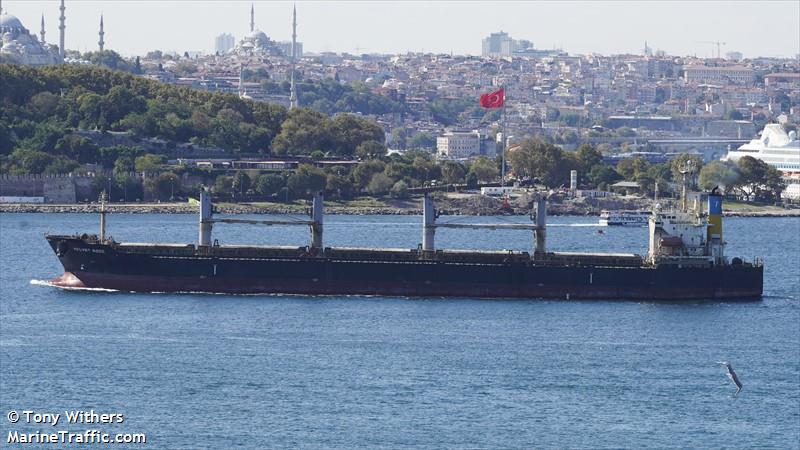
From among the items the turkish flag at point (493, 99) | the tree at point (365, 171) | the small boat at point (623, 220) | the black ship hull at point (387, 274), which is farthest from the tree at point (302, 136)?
the black ship hull at point (387, 274)

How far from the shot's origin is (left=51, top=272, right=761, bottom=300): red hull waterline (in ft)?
A: 197

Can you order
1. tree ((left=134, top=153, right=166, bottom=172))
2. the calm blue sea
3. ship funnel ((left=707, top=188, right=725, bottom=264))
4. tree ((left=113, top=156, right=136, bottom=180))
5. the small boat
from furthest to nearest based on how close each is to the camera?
tree ((left=134, top=153, right=166, bottom=172))
tree ((left=113, top=156, right=136, bottom=180))
the small boat
ship funnel ((left=707, top=188, right=725, bottom=264))
the calm blue sea

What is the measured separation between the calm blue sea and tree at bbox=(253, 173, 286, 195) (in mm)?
45728

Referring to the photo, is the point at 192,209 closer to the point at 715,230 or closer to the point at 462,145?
the point at 715,230

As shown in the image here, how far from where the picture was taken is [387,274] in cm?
6075

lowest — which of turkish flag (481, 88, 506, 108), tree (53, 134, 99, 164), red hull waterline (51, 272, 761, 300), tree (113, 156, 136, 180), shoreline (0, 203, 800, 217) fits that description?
red hull waterline (51, 272, 761, 300)

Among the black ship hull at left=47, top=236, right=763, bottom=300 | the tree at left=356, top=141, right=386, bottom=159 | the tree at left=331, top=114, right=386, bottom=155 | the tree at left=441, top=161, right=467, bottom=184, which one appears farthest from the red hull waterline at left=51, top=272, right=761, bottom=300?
the tree at left=331, top=114, right=386, bottom=155

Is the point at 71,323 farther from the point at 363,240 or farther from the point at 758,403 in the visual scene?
the point at 363,240

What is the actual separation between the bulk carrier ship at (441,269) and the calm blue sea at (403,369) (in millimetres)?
834

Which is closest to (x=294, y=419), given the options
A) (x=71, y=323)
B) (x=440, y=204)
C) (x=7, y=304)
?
(x=71, y=323)

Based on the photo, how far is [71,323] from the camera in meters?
54.6

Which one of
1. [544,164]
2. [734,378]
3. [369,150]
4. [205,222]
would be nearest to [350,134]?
[369,150]

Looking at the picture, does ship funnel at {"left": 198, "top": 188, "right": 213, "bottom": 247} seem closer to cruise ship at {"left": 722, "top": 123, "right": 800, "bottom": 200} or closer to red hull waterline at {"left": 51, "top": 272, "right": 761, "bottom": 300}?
red hull waterline at {"left": 51, "top": 272, "right": 761, "bottom": 300}

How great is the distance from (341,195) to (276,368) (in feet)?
212
